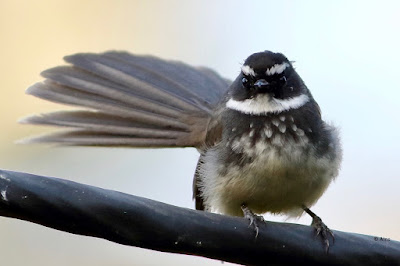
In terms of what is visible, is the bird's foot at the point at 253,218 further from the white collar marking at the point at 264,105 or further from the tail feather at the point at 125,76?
the tail feather at the point at 125,76

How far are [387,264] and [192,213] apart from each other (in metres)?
0.59

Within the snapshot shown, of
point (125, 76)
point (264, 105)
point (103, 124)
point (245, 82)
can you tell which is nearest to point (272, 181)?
point (264, 105)

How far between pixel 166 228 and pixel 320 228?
967mm

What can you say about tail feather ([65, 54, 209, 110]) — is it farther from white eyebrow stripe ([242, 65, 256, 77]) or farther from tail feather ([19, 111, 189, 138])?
white eyebrow stripe ([242, 65, 256, 77])

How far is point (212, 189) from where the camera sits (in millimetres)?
3828

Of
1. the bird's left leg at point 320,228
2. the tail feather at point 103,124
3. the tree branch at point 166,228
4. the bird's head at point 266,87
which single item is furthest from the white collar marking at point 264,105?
the tree branch at point 166,228

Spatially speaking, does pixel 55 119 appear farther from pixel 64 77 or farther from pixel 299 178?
pixel 299 178

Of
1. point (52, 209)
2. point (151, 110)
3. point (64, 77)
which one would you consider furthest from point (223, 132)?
point (52, 209)

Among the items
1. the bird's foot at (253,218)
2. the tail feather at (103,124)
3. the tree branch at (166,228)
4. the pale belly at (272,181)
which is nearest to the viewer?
the tree branch at (166,228)

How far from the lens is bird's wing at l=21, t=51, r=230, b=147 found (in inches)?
167

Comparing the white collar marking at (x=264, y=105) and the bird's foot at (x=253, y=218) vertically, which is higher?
the white collar marking at (x=264, y=105)

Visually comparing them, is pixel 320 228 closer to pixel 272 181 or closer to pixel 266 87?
pixel 272 181

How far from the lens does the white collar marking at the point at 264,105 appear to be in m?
3.72

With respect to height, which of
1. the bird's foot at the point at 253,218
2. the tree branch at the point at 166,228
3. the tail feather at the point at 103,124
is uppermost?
the tail feather at the point at 103,124
